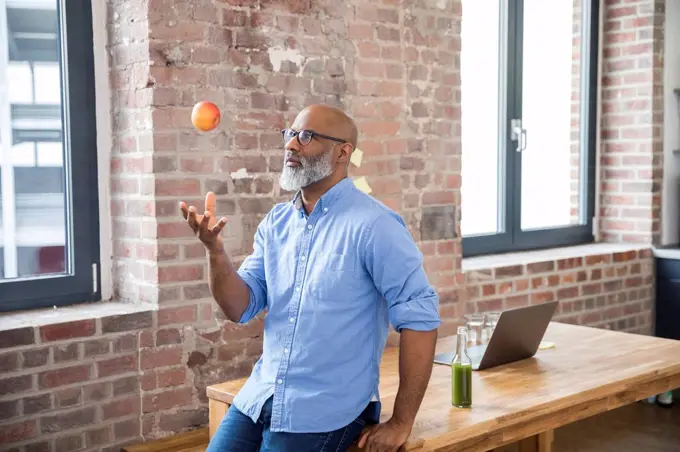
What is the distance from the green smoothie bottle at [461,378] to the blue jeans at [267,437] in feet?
1.18

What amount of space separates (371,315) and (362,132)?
1.48 m

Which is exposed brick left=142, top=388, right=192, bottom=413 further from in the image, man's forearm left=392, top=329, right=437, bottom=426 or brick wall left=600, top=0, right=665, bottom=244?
brick wall left=600, top=0, right=665, bottom=244

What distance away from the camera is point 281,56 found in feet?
10.9

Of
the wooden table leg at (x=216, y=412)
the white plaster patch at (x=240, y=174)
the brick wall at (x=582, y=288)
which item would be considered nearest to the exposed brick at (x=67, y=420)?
the wooden table leg at (x=216, y=412)

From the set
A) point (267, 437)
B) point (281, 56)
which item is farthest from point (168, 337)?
point (281, 56)

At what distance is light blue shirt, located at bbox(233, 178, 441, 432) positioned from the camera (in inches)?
86.7

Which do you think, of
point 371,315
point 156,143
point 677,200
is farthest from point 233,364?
point 677,200

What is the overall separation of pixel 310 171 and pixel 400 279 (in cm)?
38

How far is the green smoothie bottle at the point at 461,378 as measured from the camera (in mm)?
2496

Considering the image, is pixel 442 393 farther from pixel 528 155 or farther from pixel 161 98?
pixel 528 155

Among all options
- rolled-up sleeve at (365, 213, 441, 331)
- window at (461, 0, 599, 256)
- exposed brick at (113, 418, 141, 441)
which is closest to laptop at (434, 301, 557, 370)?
rolled-up sleeve at (365, 213, 441, 331)

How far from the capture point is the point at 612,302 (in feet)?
16.2

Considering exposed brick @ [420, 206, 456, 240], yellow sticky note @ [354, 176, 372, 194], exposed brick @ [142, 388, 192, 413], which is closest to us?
exposed brick @ [142, 388, 192, 413]

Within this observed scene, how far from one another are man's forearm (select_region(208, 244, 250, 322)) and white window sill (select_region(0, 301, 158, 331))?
717mm
